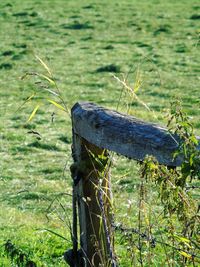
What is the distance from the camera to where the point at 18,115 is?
1231cm

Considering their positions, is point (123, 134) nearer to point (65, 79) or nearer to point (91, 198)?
point (91, 198)

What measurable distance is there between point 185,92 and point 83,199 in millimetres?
9907

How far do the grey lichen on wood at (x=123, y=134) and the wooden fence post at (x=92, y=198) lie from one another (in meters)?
0.11

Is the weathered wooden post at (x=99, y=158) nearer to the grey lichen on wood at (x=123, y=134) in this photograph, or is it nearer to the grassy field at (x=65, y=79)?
the grey lichen on wood at (x=123, y=134)

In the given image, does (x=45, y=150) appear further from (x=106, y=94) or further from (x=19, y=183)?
(x=106, y=94)

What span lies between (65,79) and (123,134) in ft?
37.7

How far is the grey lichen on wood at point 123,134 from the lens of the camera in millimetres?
3535

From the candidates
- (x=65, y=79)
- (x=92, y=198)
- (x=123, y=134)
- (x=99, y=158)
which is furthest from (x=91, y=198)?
(x=65, y=79)

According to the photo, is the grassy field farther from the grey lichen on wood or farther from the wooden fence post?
the grey lichen on wood

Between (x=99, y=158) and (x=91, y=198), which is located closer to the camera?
(x=99, y=158)

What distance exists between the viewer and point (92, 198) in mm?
4277

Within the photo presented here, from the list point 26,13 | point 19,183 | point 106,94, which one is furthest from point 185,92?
point 26,13

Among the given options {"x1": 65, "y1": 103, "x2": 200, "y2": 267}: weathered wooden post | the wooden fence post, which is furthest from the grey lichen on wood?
the wooden fence post

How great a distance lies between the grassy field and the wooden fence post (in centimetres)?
9
